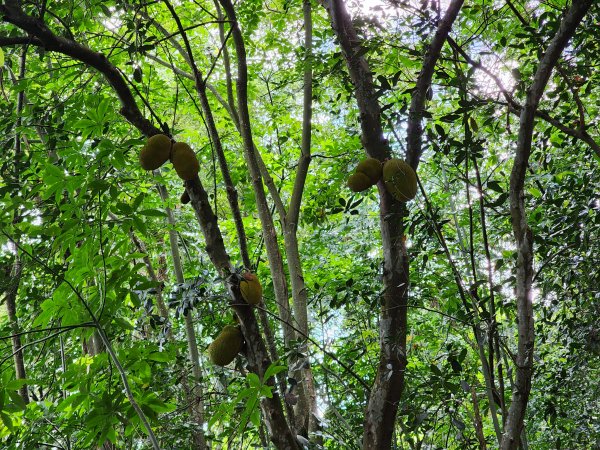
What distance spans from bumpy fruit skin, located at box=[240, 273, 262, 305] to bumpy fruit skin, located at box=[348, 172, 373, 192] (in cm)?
46

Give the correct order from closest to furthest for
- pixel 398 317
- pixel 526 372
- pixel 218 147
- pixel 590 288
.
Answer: pixel 526 372 → pixel 398 317 → pixel 218 147 → pixel 590 288

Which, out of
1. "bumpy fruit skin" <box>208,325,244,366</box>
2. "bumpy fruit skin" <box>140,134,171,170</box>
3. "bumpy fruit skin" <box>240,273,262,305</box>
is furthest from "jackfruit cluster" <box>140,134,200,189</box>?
"bumpy fruit skin" <box>208,325,244,366</box>

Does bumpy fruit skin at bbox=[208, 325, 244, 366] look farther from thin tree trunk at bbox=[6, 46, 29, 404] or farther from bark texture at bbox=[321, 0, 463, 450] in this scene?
thin tree trunk at bbox=[6, 46, 29, 404]

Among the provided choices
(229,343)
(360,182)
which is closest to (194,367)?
(229,343)

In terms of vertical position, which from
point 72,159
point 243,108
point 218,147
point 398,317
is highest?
point 243,108

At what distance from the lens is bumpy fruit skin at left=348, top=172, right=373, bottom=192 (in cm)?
165

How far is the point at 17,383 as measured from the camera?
1.26 meters

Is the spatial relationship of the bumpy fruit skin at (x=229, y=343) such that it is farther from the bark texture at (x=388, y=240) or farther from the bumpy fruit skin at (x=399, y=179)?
the bumpy fruit skin at (x=399, y=179)

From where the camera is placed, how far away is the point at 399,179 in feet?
4.91

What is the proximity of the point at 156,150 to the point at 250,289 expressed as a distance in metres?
0.52

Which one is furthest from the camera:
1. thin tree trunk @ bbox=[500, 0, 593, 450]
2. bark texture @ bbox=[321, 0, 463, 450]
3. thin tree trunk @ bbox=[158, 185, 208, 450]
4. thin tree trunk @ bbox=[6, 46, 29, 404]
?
thin tree trunk @ bbox=[158, 185, 208, 450]

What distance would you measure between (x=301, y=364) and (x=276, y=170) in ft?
10.2

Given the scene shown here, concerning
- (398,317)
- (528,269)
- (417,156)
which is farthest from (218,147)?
(528,269)

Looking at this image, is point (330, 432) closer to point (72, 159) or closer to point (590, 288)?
point (590, 288)
